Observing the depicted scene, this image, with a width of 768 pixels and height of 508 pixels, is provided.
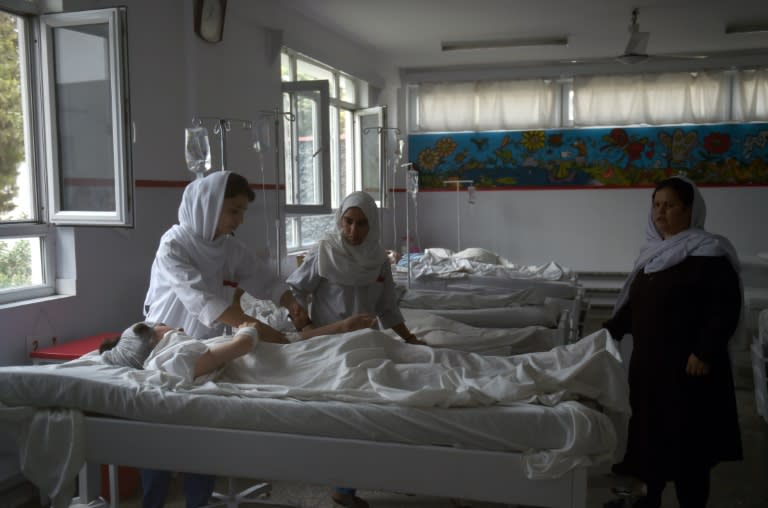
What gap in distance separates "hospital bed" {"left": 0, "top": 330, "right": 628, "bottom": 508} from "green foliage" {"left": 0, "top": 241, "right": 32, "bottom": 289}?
49.8 inches

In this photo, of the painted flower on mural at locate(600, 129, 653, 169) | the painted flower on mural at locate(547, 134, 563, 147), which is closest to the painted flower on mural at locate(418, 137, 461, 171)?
the painted flower on mural at locate(547, 134, 563, 147)

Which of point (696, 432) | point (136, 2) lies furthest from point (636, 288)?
point (136, 2)

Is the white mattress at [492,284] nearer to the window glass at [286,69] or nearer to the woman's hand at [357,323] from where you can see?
the window glass at [286,69]

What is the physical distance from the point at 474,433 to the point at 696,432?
1.08 meters

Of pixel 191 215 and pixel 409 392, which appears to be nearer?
pixel 409 392

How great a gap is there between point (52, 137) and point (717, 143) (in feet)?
22.7

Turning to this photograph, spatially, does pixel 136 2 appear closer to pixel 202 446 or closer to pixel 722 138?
pixel 202 446

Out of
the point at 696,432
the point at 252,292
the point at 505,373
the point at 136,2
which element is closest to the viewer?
the point at 505,373

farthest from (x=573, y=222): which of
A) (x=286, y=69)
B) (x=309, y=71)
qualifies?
(x=286, y=69)

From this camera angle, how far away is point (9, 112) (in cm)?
313

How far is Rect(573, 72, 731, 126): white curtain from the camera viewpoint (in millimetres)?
7488

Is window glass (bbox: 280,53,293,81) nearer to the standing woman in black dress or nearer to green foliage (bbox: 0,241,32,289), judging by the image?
green foliage (bbox: 0,241,32,289)

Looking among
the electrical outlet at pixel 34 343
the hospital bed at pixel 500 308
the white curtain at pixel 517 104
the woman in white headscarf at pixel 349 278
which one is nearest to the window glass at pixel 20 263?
the electrical outlet at pixel 34 343

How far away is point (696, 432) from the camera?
2385 millimetres
